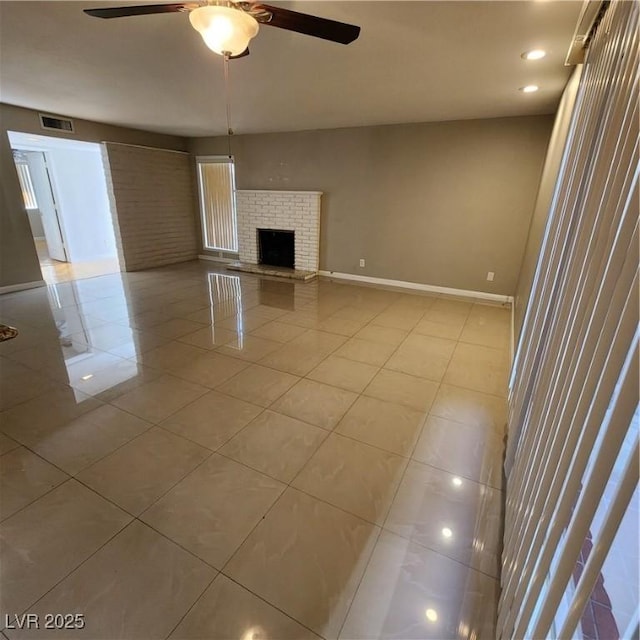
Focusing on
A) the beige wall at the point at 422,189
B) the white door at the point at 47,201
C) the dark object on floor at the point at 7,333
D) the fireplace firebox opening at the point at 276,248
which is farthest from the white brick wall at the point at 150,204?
the dark object on floor at the point at 7,333

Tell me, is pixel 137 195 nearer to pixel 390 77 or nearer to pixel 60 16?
pixel 60 16

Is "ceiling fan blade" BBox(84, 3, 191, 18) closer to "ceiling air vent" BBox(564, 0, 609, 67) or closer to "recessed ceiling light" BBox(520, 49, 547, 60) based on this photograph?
"ceiling air vent" BBox(564, 0, 609, 67)

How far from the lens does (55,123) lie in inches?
189

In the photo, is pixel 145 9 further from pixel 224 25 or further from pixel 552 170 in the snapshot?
pixel 552 170

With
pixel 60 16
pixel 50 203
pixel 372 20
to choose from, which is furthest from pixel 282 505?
pixel 50 203

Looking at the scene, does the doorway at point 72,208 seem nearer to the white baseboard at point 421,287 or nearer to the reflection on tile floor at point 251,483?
the reflection on tile floor at point 251,483

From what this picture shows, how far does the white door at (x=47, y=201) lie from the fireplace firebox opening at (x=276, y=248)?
13.2 ft

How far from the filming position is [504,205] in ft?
14.5

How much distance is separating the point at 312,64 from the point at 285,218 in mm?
3333

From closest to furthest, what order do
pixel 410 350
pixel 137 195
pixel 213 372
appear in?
1. pixel 213 372
2. pixel 410 350
3. pixel 137 195

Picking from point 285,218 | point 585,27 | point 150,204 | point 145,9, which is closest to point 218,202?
point 150,204

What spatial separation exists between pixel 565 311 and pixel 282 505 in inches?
55.7

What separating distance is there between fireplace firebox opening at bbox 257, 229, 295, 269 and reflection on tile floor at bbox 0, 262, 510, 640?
10.2ft

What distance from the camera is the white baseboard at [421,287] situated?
477 cm
